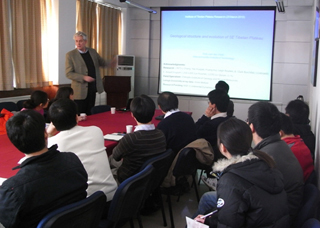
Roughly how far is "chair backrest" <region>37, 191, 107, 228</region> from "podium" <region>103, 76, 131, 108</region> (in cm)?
606

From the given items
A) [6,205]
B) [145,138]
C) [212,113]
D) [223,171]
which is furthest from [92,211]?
[212,113]

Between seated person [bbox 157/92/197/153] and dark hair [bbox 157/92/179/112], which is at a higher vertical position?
dark hair [bbox 157/92/179/112]

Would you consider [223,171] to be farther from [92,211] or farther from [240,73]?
[240,73]

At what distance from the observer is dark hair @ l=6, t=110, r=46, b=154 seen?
5.39 feet

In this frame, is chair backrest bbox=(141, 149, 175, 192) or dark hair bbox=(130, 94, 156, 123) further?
dark hair bbox=(130, 94, 156, 123)

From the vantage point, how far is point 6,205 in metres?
1.51

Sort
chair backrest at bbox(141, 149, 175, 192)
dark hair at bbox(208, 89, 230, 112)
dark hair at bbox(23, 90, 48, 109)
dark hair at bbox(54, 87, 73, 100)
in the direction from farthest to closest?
dark hair at bbox(54, 87, 73, 100)
dark hair at bbox(208, 89, 230, 112)
dark hair at bbox(23, 90, 48, 109)
chair backrest at bbox(141, 149, 175, 192)

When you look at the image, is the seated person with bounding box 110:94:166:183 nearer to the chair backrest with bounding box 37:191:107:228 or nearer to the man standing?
the chair backrest with bounding box 37:191:107:228

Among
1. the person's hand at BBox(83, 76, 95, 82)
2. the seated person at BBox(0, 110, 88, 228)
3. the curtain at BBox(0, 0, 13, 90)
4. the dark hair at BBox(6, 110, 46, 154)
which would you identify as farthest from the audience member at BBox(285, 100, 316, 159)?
the curtain at BBox(0, 0, 13, 90)

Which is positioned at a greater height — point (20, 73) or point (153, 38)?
point (153, 38)

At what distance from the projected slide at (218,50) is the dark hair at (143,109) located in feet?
18.3

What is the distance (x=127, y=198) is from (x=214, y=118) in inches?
74.5

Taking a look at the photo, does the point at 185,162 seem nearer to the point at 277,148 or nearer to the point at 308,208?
the point at 277,148

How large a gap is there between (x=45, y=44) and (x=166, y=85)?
131 inches
